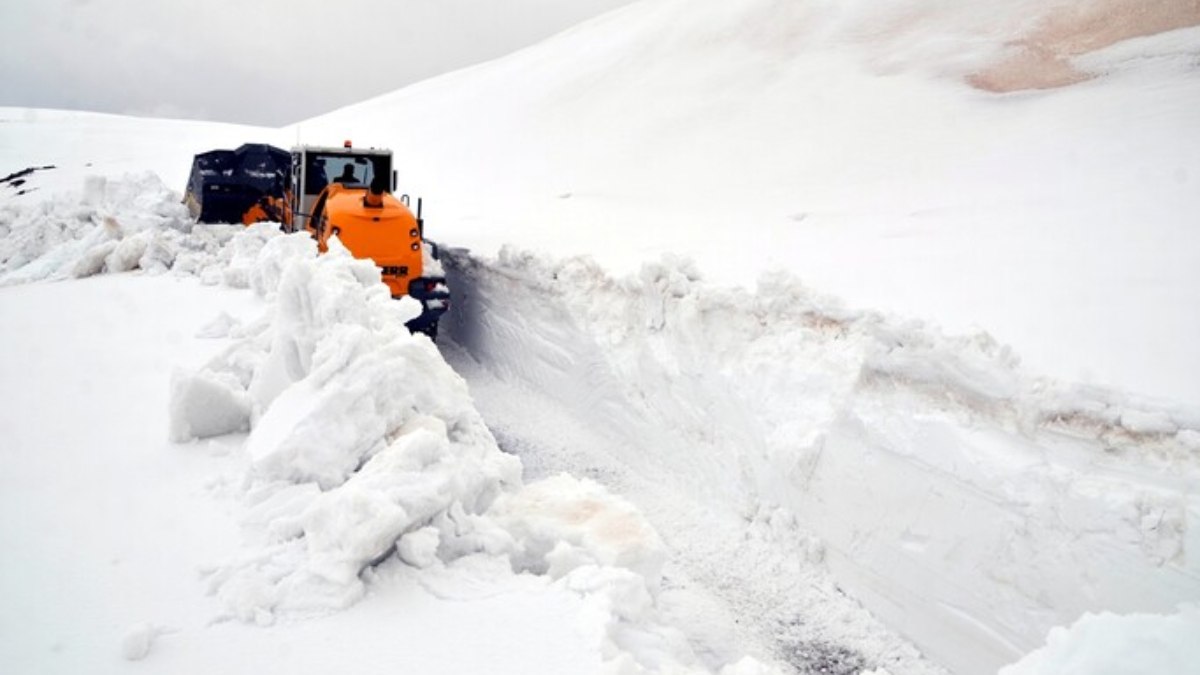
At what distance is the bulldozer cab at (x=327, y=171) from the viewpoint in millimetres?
9688

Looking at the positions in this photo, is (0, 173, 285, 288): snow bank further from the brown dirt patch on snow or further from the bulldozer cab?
the brown dirt patch on snow

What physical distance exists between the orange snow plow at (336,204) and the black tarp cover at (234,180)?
15 millimetres

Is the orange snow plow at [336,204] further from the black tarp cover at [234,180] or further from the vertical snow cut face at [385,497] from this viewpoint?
the vertical snow cut face at [385,497]

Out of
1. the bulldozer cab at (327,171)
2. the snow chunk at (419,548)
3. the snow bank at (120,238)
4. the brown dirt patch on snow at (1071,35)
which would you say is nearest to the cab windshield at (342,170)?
the bulldozer cab at (327,171)

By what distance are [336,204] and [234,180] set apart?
17.2ft

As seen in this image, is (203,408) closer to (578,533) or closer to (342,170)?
(578,533)

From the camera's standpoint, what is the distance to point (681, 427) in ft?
20.8

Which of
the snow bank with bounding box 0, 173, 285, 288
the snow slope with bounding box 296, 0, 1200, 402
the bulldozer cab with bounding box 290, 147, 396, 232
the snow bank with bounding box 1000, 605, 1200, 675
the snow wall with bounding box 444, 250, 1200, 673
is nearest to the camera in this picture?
the snow bank with bounding box 1000, 605, 1200, 675

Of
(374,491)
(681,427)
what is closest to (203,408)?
(374,491)

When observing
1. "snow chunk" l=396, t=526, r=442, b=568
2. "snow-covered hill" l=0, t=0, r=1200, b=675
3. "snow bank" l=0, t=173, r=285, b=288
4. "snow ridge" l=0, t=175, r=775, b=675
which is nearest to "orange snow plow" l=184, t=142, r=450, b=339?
→ "snow bank" l=0, t=173, r=285, b=288

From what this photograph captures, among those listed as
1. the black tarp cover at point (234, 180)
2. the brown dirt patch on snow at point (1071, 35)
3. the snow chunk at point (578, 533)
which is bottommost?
the snow chunk at point (578, 533)

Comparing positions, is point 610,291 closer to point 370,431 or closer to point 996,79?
point 370,431

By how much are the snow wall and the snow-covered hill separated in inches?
0.8

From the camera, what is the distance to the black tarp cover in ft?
40.1
